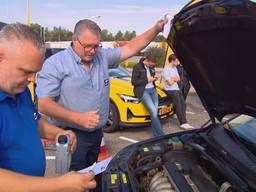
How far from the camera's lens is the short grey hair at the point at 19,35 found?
1792 millimetres

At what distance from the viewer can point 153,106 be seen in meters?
6.57

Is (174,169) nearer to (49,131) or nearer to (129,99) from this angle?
(49,131)

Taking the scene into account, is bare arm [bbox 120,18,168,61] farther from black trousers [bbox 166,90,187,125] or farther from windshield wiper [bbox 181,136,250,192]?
black trousers [bbox 166,90,187,125]

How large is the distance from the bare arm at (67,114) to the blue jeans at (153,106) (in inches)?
139

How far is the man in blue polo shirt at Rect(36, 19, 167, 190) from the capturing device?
3.09 meters

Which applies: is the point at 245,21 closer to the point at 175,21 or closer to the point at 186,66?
the point at 175,21

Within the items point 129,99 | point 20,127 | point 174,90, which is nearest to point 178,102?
point 174,90

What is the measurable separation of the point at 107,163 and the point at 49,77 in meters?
1.01

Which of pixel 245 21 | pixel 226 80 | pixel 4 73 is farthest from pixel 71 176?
pixel 226 80

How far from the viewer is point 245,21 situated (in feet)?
6.40

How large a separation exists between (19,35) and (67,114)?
125 centimetres

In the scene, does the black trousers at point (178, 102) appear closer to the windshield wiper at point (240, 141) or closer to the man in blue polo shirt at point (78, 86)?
the man in blue polo shirt at point (78, 86)

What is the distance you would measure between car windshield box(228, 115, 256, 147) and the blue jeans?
3.50 m

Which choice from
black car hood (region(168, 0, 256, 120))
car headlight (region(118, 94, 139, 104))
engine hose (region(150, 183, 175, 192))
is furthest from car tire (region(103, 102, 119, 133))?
engine hose (region(150, 183, 175, 192))
